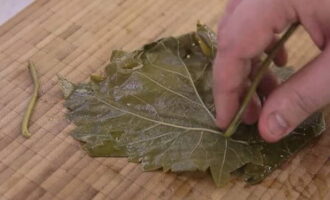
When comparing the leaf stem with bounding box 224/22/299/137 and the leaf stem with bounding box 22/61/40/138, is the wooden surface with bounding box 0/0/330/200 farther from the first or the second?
the leaf stem with bounding box 224/22/299/137

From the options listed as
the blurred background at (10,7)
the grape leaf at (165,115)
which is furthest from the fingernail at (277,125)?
the blurred background at (10,7)

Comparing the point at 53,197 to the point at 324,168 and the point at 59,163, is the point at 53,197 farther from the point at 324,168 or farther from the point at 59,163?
the point at 324,168

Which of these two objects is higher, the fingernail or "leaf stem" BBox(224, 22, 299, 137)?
"leaf stem" BBox(224, 22, 299, 137)

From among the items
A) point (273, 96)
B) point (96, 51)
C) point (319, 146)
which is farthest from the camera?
point (96, 51)

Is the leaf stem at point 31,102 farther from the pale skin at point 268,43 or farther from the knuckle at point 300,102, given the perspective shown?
the knuckle at point 300,102

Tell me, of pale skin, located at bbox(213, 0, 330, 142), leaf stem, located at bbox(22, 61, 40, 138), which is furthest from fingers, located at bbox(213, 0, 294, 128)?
leaf stem, located at bbox(22, 61, 40, 138)

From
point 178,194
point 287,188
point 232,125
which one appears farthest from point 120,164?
point 287,188
